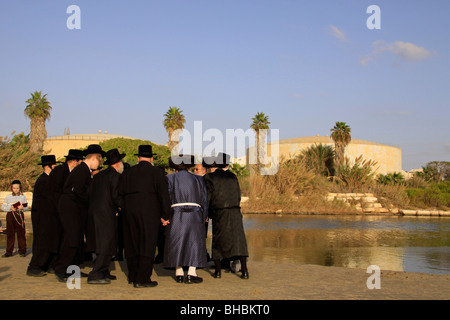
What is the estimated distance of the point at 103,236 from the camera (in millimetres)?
6766

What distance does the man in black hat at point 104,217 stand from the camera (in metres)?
6.73

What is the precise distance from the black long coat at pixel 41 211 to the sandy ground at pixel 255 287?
24.8 inches

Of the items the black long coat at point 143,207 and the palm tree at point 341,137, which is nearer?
the black long coat at point 143,207

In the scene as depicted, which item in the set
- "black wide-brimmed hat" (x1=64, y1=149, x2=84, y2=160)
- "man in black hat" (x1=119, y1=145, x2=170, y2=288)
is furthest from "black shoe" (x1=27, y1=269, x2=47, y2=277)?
"black wide-brimmed hat" (x1=64, y1=149, x2=84, y2=160)

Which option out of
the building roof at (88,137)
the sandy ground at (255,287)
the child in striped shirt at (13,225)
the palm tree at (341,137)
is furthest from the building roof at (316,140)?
the sandy ground at (255,287)

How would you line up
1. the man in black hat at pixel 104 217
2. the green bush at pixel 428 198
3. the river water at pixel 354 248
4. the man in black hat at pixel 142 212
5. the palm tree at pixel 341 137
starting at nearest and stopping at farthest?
the man in black hat at pixel 142 212 < the man in black hat at pixel 104 217 < the river water at pixel 354 248 < the green bush at pixel 428 198 < the palm tree at pixel 341 137

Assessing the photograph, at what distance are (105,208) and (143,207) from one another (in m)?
0.61

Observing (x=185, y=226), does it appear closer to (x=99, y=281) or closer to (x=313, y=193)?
(x=99, y=281)

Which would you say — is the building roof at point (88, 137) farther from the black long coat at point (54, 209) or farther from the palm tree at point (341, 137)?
the black long coat at point (54, 209)

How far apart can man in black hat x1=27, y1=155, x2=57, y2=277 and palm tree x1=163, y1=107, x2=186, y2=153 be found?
40.1 metres

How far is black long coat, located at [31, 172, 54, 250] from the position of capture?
761 cm

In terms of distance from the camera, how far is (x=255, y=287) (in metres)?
6.63
